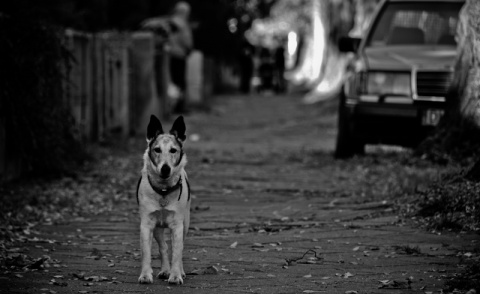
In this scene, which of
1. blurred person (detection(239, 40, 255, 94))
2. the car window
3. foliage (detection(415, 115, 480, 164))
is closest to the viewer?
foliage (detection(415, 115, 480, 164))

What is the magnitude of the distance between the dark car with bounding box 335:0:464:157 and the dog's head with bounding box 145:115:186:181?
6.91m

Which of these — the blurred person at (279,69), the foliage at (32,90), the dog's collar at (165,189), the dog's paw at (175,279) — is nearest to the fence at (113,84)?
the foliage at (32,90)

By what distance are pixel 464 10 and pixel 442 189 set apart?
3.66 metres

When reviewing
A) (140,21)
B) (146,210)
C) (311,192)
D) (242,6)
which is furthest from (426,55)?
(242,6)

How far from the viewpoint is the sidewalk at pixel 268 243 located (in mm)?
7500

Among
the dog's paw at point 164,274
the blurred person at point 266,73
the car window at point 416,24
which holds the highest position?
the car window at point 416,24

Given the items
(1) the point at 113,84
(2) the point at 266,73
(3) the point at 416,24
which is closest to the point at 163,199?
(3) the point at 416,24

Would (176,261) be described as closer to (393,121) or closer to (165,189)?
(165,189)

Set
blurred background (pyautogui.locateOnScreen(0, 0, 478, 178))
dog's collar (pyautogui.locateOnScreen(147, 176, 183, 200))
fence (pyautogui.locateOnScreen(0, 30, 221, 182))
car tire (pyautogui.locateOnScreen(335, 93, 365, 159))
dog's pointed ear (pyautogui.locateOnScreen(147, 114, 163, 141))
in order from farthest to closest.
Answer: fence (pyautogui.locateOnScreen(0, 30, 221, 182))
car tire (pyautogui.locateOnScreen(335, 93, 365, 159))
blurred background (pyautogui.locateOnScreen(0, 0, 478, 178))
dog's pointed ear (pyautogui.locateOnScreen(147, 114, 163, 141))
dog's collar (pyautogui.locateOnScreen(147, 176, 183, 200))

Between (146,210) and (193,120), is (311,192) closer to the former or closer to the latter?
(146,210)

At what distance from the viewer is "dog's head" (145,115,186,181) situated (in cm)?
749

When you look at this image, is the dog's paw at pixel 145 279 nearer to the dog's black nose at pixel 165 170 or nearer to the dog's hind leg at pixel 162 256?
the dog's hind leg at pixel 162 256

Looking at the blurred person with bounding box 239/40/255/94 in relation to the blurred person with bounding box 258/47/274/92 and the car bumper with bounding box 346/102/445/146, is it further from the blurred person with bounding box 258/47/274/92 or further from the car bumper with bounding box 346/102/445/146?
the car bumper with bounding box 346/102/445/146

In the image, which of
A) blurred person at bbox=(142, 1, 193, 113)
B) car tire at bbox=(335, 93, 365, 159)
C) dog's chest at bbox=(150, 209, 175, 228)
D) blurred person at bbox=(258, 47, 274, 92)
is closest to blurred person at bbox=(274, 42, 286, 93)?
blurred person at bbox=(258, 47, 274, 92)
